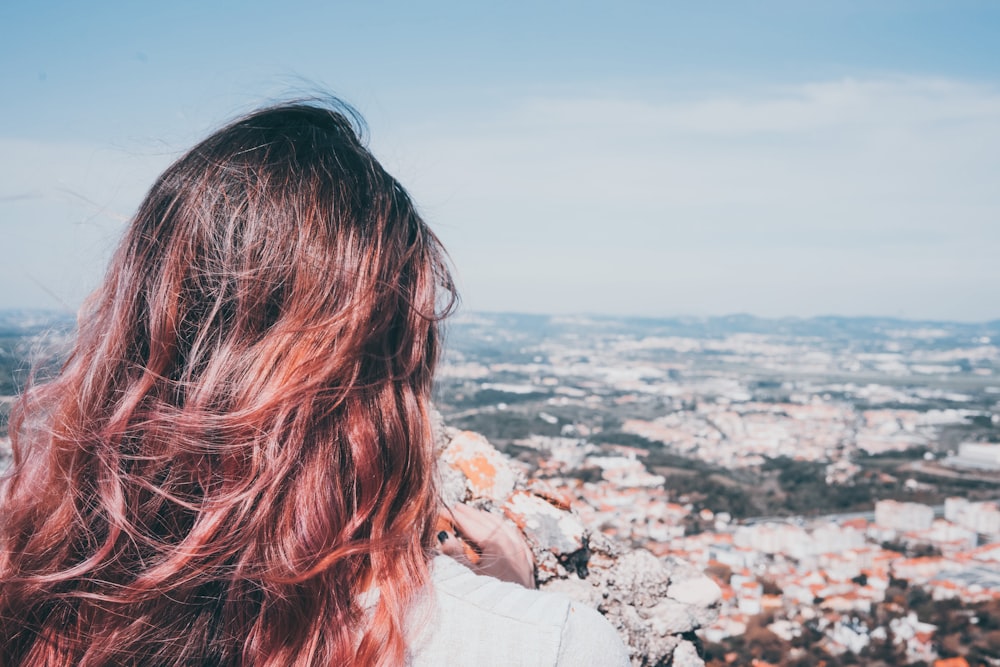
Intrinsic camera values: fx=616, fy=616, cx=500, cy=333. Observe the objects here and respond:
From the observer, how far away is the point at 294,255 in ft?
3.20

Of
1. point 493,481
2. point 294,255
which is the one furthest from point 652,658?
point 294,255

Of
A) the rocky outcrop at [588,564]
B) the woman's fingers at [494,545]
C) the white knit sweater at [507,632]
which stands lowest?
the rocky outcrop at [588,564]

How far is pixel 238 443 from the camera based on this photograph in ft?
3.07

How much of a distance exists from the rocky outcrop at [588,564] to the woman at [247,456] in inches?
53.6

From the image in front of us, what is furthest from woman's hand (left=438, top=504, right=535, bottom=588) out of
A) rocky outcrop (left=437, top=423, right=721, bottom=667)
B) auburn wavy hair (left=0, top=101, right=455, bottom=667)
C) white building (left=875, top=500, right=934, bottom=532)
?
white building (left=875, top=500, right=934, bottom=532)

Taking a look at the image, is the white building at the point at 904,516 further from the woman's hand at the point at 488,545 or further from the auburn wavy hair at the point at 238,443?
the auburn wavy hair at the point at 238,443

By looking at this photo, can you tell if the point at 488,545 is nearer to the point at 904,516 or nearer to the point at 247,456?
the point at 247,456

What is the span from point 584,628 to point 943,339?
12215cm

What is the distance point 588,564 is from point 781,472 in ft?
108

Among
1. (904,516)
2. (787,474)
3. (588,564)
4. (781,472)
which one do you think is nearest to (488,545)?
(588,564)

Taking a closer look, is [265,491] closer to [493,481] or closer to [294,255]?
[294,255]

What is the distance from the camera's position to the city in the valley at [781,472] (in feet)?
40.0

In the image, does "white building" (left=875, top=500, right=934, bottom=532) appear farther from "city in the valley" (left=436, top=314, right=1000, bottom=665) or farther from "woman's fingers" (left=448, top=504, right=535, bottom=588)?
"woman's fingers" (left=448, top=504, right=535, bottom=588)

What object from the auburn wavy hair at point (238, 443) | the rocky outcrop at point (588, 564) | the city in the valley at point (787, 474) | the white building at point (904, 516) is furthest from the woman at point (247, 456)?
the white building at point (904, 516)
